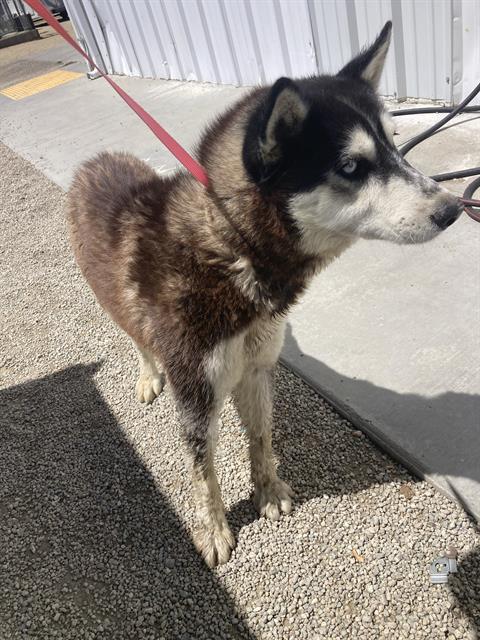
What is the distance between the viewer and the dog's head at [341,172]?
64.1 inches

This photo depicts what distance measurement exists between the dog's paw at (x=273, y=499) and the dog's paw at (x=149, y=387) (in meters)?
1.02

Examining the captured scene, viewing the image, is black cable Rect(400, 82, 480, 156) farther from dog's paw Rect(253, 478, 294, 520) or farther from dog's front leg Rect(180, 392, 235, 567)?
dog's front leg Rect(180, 392, 235, 567)

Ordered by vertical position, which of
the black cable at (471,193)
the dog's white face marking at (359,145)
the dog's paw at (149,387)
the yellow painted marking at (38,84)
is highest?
the dog's white face marking at (359,145)

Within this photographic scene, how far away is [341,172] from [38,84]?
10.5 metres

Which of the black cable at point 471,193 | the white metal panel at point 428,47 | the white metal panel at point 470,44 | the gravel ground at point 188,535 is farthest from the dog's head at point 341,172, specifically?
the white metal panel at point 428,47

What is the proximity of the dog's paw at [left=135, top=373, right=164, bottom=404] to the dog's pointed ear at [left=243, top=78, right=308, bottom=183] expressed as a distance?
5.84 ft

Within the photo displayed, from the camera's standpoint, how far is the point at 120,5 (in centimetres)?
841

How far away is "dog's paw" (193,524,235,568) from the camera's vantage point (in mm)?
2215

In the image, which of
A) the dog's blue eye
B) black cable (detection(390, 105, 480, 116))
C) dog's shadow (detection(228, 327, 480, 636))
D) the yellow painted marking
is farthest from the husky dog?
the yellow painted marking

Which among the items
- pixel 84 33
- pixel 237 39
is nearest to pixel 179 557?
pixel 237 39

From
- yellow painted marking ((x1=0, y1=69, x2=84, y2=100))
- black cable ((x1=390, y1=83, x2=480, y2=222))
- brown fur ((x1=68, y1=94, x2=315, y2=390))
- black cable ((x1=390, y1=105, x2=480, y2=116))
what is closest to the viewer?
brown fur ((x1=68, y1=94, x2=315, y2=390))

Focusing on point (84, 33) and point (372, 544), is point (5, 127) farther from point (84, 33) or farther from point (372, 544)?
point (372, 544)

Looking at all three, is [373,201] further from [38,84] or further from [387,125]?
[38,84]

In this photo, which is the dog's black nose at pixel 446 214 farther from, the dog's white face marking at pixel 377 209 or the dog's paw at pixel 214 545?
the dog's paw at pixel 214 545
